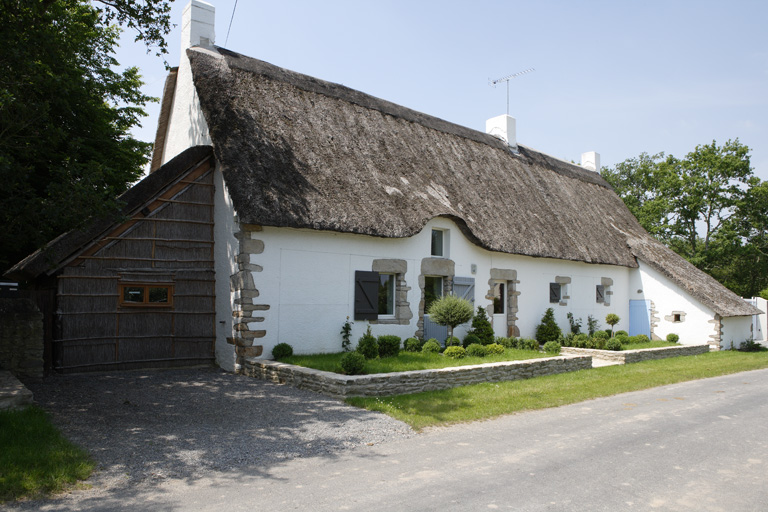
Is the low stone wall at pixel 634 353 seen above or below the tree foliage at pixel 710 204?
below

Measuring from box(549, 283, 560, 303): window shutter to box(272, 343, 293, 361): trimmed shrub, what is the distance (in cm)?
970

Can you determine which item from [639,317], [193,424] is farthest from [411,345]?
[639,317]

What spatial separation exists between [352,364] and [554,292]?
10.4 m

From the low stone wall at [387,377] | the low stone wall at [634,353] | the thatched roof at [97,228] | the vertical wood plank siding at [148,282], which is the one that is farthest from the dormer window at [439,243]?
the thatched roof at [97,228]

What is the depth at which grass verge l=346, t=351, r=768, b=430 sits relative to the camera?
299 inches

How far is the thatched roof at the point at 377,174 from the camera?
10.7 m

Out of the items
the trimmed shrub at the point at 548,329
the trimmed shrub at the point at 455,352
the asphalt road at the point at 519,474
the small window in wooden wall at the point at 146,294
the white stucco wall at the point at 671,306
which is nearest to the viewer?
the asphalt road at the point at 519,474

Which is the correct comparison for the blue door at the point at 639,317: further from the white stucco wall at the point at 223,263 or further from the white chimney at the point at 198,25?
the white chimney at the point at 198,25

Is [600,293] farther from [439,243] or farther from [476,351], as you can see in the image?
[476,351]

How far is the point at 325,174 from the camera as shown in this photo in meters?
11.7

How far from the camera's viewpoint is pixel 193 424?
21.7 ft

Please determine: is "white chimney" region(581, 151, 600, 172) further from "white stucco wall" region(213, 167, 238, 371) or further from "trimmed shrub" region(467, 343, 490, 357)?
"white stucco wall" region(213, 167, 238, 371)

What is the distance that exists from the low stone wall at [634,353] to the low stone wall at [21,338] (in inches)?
503

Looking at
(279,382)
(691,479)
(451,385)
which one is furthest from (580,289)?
(691,479)
